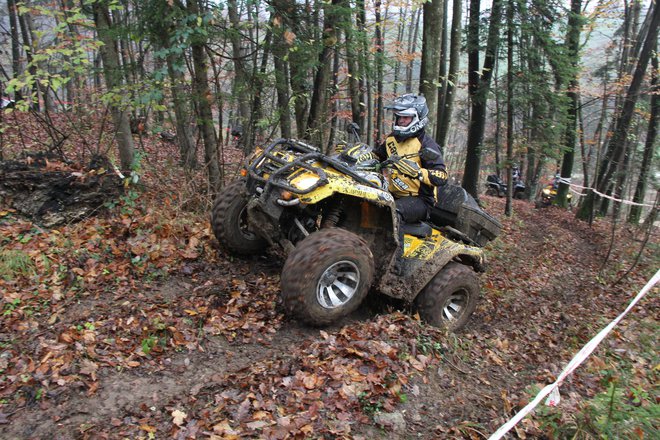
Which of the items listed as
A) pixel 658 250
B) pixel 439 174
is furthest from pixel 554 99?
pixel 439 174

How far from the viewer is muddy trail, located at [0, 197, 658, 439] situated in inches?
140

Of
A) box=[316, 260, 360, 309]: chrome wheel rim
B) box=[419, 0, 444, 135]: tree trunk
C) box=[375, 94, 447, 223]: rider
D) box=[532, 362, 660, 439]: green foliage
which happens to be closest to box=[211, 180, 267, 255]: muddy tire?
box=[316, 260, 360, 309]: chrome wheel rim

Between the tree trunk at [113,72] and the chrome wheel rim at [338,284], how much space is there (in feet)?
13.6

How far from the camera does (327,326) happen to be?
201 inches

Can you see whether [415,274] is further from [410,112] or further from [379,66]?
[379,66]

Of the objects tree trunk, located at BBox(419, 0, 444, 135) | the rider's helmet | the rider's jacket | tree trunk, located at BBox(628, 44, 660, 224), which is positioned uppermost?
tree trunk, located at BBox(419, 0, 444, 135)

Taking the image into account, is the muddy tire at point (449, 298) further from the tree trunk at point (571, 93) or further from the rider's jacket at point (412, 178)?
the tree trunk at point (571, 93)

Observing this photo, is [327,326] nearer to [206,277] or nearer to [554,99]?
[206,277]

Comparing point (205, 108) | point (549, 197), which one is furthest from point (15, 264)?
point (549, 197)

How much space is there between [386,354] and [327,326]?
86cm

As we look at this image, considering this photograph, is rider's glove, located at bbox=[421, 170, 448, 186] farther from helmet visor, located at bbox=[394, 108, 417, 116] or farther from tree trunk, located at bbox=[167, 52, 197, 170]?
tree trunk, located at bbox=[167, 52, 197, 170]

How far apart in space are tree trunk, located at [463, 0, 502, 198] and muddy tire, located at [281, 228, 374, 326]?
448 inches

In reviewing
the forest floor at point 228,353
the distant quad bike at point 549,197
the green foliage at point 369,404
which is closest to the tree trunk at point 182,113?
the forest floor at point 228,353

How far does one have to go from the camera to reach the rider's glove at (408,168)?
18.3 feet
